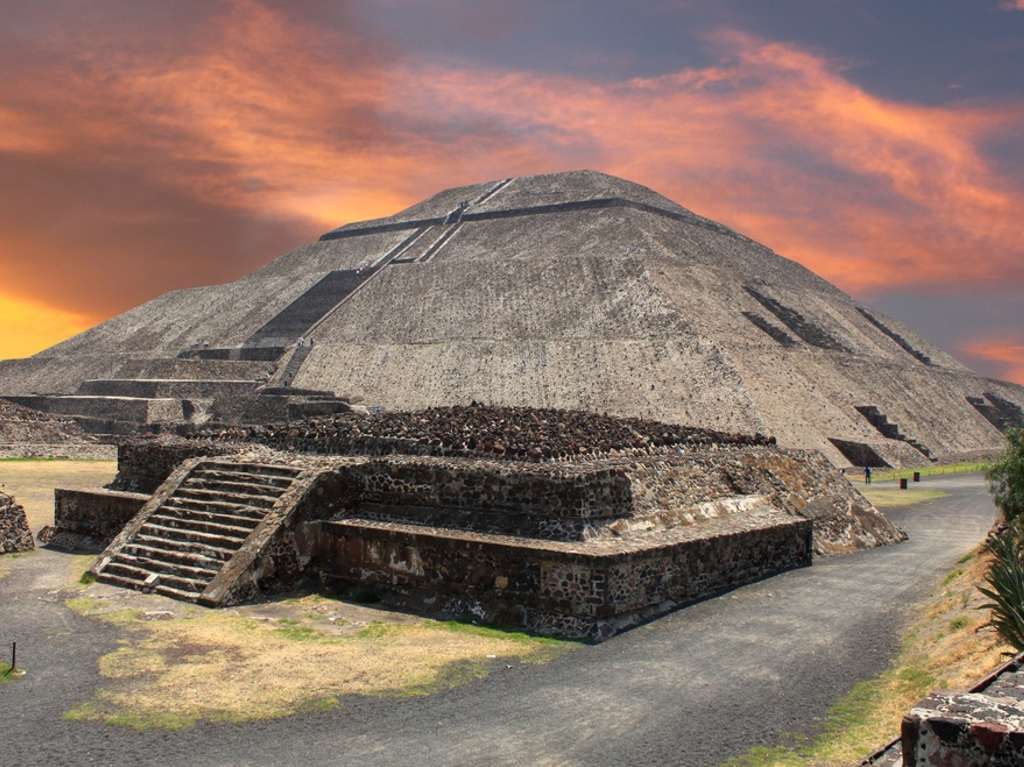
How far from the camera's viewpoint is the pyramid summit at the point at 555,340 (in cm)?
4281

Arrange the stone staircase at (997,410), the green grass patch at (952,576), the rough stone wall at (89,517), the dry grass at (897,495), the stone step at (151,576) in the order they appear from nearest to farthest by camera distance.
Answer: the stone step at (151,576) → the green grass patch at (952,576) → the rough stone wall at (89,517) → the dry grass at (897,495) → the stone staircase at (997,410)

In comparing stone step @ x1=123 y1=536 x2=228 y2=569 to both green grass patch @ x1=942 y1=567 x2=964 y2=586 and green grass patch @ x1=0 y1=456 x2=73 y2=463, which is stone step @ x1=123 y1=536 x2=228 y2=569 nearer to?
green grass patch @ x1=942 y1=567 x2=964 y2=586

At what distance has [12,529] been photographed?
16.3 meters

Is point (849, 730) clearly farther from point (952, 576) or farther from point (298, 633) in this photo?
point (952, 576)

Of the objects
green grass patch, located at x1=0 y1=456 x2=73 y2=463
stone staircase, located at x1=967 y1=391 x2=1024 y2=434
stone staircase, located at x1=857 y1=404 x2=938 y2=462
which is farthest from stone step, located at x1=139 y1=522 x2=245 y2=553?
stone staircase, located at x1=967 y1=391 x2=1024 y2=434

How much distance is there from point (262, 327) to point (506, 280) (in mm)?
18688

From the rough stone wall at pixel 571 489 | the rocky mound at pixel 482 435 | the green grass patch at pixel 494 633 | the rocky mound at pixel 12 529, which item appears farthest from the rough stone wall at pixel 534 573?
the rocky mound at pixel 12 529

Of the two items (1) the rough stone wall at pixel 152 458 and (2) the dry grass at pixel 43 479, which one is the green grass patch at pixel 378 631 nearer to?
(1) the rough stone wall at pixel 152 458

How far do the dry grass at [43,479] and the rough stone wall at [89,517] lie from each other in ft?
5.43

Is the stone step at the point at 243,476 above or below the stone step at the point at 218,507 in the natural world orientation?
above

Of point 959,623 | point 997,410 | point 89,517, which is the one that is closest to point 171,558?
point 89,517

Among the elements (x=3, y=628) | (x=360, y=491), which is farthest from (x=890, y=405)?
(x=3, y=628)

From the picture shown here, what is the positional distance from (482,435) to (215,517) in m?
4.62

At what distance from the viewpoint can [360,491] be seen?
14.4m
